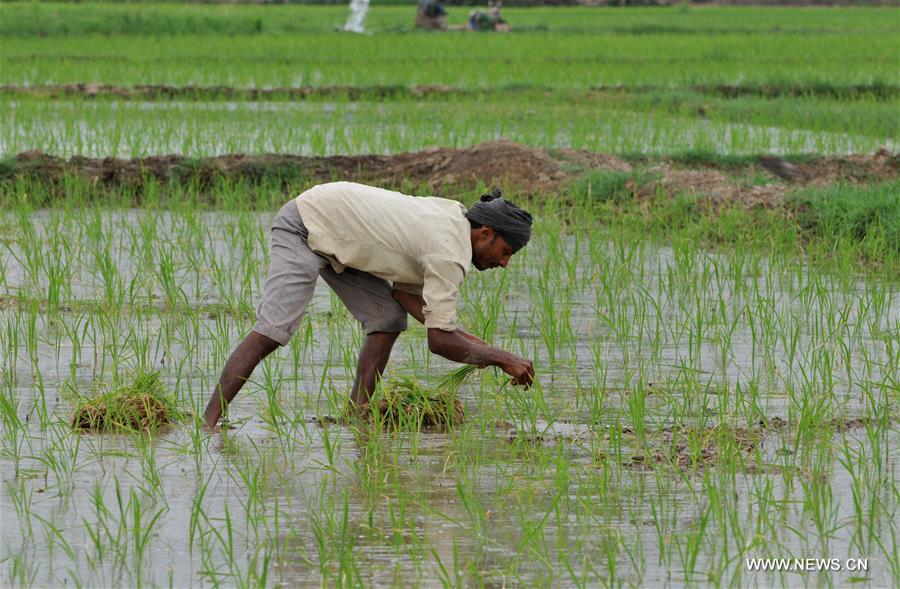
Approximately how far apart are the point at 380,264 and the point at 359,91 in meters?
10.0

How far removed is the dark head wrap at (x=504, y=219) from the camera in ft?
12.5

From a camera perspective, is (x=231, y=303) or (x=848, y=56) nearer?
(x=231, y=303)

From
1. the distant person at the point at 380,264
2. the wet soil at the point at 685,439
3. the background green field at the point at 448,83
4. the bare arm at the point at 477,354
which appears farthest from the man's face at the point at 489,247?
the background green field at the point at 448,83

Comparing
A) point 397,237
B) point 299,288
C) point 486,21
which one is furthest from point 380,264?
point 486,21

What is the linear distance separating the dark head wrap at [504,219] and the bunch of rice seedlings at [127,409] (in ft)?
3.72

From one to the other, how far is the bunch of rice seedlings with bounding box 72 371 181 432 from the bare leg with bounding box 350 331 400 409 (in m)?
0.57

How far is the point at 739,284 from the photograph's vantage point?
18.9 ft

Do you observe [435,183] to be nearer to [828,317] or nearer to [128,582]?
[828,317]

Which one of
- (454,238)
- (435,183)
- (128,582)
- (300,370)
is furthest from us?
(435,183)

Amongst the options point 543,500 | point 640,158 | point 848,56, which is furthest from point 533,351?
point 848,56

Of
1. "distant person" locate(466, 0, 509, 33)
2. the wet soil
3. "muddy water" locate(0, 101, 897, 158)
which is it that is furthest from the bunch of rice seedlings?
"distant person" locate(466, 0, 509, 33)

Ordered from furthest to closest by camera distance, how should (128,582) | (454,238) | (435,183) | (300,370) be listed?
(435,183) → (300,370) → (454,238) → (128,582)

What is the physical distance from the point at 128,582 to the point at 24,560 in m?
0.29

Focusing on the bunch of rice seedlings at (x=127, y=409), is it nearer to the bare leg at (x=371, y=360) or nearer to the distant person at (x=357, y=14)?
the bare leg at (x=371, y=360)
